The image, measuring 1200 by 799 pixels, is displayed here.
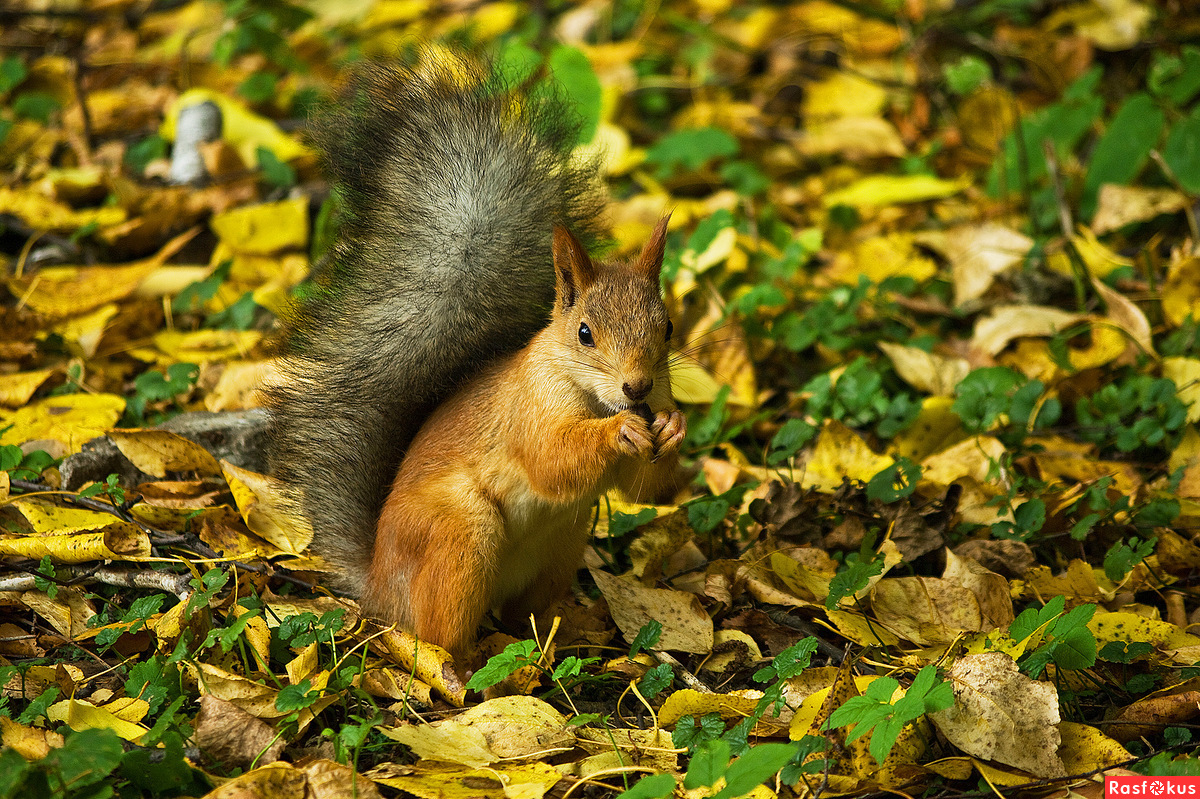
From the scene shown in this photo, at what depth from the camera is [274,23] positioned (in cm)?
369

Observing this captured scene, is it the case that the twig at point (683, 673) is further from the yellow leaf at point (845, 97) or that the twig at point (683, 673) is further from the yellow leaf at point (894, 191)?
the yellow leaf at point (845, 97)

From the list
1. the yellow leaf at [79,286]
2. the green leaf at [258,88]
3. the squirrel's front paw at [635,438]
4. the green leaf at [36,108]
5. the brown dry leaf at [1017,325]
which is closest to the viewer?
the squirrel's front paw at [635,438]

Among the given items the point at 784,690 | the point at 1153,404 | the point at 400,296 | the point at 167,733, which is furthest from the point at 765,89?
the point at 167,733

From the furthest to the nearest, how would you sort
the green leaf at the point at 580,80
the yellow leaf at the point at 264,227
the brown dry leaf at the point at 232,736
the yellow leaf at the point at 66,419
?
the green leaf at the point at 580,80
the yellow leaf at the point at 264,227
the yellow leaf at the point at 66,419
the brown dry leaf at the point at 232,736

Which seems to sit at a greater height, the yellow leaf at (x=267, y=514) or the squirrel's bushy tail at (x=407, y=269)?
the squirrel's bushy tail at (x=407, y=269)

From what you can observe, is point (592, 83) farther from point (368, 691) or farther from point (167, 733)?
A: point (167, 733)

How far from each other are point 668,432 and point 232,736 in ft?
2.45

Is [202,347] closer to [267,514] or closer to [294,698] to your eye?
[267,514]

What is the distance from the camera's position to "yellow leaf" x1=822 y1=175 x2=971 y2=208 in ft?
10.2

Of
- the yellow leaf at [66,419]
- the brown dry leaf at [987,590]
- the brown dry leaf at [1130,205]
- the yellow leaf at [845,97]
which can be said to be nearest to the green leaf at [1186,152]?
the brown dry leaf at [1130,205]

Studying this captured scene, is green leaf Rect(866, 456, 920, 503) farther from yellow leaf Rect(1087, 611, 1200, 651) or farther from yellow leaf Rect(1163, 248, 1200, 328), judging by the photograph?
yellow leaf Rect(1163, 248, 1200, 328)

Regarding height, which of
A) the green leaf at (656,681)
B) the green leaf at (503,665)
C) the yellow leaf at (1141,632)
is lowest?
the green leaf at (656,681)

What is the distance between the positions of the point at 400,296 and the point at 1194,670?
1.34 meters

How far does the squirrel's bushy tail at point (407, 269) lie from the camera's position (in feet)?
5.57
